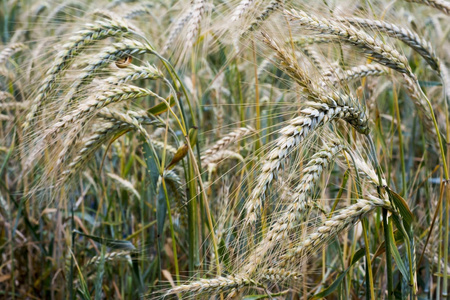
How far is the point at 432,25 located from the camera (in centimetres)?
325

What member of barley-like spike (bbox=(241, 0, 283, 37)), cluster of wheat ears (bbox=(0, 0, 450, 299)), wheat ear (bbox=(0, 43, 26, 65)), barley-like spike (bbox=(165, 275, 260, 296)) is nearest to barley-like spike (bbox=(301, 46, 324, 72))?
cluster of wheat ears (bbox=(0, 0, 450, 299))

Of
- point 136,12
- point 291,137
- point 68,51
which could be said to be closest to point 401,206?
point 291,137

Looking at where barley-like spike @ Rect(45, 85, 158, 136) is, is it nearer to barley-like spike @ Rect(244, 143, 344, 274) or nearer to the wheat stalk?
barley-like spike @ Rect(244, 143, 344, 274)

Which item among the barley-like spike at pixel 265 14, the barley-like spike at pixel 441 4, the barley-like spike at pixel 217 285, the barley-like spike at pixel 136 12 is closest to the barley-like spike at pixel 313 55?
the barley-like spike at pixel 265 14

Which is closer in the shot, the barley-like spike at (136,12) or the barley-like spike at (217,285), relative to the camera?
the barley-like spike at (217,285)

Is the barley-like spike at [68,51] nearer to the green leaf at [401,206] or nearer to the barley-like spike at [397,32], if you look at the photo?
the barley-like spike at [397,32]

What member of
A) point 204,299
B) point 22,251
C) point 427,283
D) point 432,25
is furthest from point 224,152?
point 432,25

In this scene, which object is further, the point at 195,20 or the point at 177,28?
the point at 177,28

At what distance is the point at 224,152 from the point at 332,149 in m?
0.66

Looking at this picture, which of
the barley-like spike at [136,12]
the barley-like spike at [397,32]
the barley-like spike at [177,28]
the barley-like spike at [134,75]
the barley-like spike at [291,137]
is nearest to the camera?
the barley-like spike at [291,137]

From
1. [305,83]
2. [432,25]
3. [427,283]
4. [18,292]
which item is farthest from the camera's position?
[432,25]

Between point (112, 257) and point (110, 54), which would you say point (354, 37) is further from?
point (112, 257)

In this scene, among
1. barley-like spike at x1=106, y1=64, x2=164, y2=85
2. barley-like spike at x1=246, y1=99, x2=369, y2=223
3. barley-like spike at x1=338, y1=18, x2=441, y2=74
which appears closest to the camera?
barley-like spike at x1=246, y1=99, x2=369, y2=223

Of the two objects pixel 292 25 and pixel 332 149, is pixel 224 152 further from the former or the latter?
pixel 332 149
